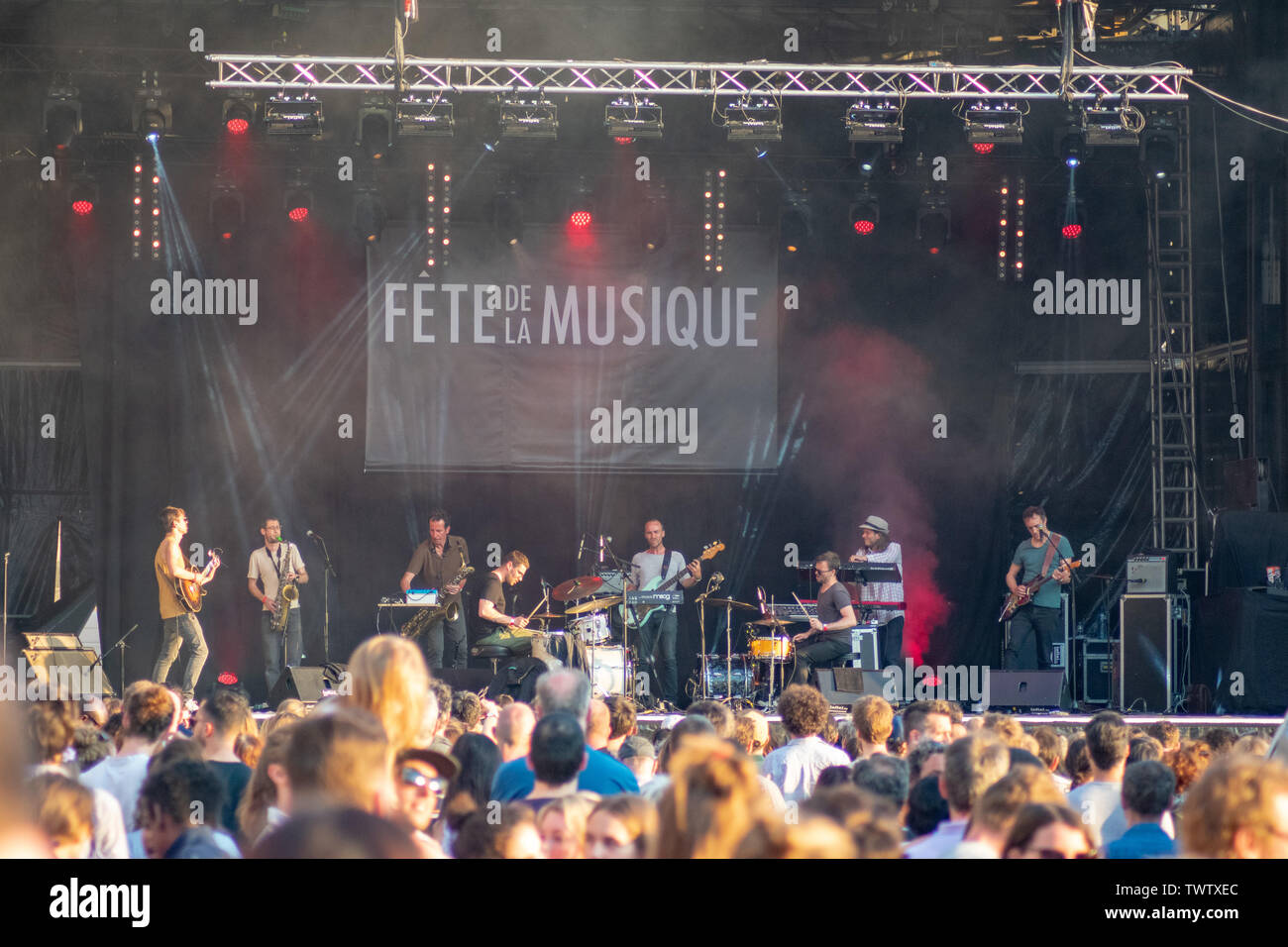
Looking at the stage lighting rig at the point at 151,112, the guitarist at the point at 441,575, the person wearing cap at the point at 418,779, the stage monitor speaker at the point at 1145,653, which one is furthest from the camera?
the guitarist at the point at 441,575

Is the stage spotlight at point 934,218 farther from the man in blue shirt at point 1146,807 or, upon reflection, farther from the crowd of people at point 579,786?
the man in blue shirt at point 1146,807

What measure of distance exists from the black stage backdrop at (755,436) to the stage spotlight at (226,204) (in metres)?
0.50

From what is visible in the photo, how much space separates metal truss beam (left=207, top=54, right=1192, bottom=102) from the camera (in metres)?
11.2

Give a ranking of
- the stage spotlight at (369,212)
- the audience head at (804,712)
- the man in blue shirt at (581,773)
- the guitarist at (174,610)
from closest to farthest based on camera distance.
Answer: the man in blue shirt at (581,773) → the audience head at (804,712) → the guitarist at (174,610) → the stage spotlight at (369,212)

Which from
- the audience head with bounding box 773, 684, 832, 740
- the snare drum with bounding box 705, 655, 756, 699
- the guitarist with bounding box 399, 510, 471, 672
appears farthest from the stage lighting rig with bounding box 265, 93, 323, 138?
the audience head with bounding box 773, 684, 832, 740

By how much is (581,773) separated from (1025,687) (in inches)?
278

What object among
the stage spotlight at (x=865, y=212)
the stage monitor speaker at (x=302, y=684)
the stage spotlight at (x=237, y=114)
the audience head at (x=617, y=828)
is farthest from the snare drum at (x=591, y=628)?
the audience head at (x=617, y=828)

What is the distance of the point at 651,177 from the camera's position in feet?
44.7

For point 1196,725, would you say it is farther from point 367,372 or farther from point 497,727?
point 367,372

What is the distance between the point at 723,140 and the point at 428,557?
4949 millimetres

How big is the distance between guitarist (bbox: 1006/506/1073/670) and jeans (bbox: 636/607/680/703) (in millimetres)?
3018

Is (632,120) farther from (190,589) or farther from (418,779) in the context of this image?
(418,779)

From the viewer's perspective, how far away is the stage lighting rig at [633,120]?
38.8 ft
